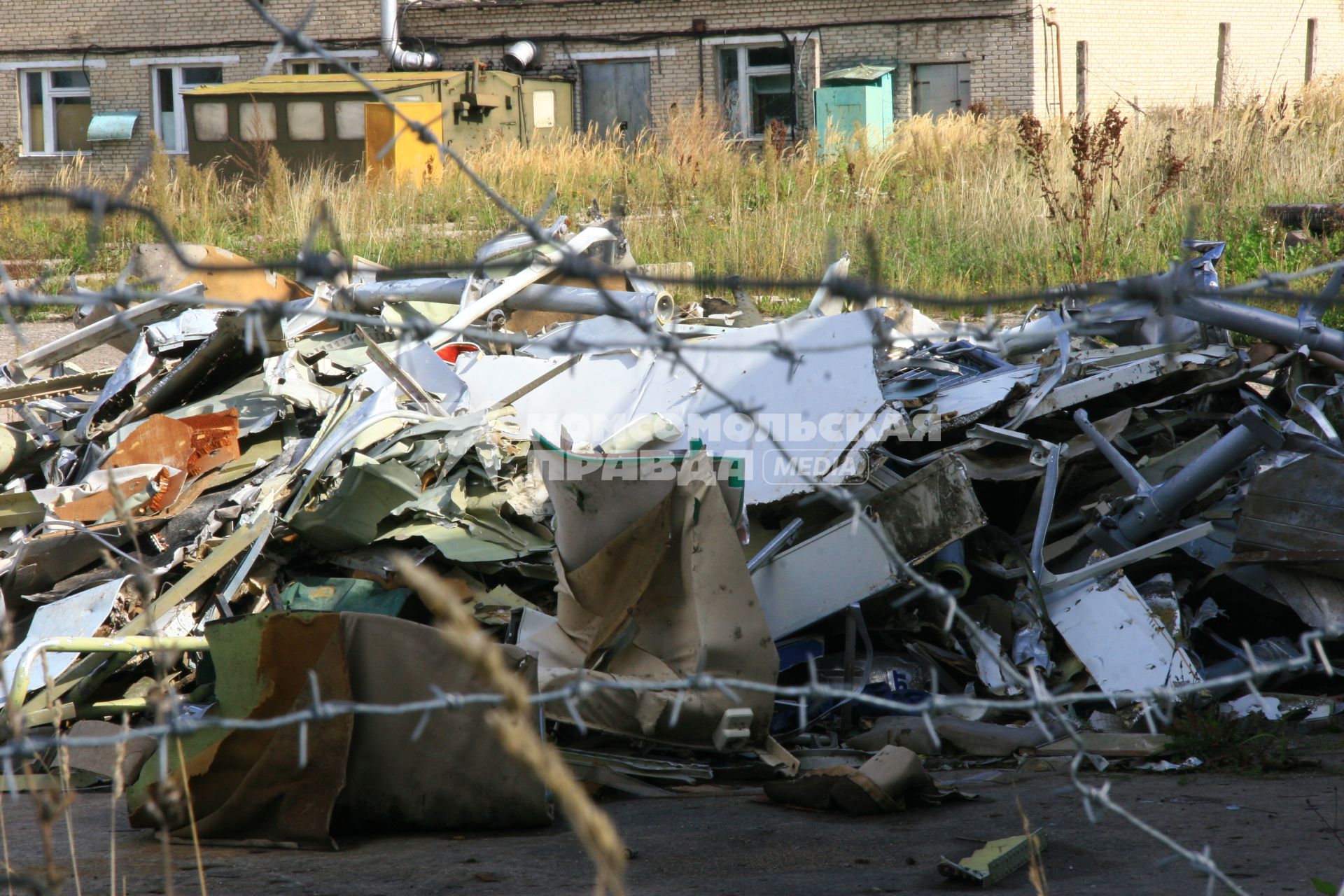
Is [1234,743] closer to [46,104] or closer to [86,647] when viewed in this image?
[86,647]

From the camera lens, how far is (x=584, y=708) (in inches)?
134

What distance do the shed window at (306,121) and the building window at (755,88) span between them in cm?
705

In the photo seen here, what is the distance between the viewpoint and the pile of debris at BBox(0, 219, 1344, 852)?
2953 mm

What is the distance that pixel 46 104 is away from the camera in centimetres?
2300

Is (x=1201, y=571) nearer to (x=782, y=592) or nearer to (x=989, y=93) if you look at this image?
(x=782, y=592)

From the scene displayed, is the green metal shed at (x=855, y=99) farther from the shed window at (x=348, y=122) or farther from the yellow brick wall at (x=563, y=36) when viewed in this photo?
the shed window at (x=348, y=122)

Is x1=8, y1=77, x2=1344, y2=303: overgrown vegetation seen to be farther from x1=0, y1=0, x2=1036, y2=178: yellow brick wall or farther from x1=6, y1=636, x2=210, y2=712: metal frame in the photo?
x1=0, y1=0, x2=1036, y2=178: yellow brick wall

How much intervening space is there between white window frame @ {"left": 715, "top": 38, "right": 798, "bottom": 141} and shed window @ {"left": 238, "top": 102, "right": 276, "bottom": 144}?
7.78 meters

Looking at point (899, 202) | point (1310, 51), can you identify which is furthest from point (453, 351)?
point (1310, 51)

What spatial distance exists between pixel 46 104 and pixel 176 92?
297cm

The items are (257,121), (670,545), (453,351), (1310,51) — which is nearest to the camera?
(670,545)

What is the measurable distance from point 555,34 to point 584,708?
19790 millimetres

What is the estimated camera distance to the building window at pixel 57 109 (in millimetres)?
22938

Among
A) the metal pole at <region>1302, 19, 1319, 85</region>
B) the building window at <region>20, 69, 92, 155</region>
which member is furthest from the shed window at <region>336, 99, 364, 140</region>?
the metal pole at <region>1302, 19, 1319, 85</region>
